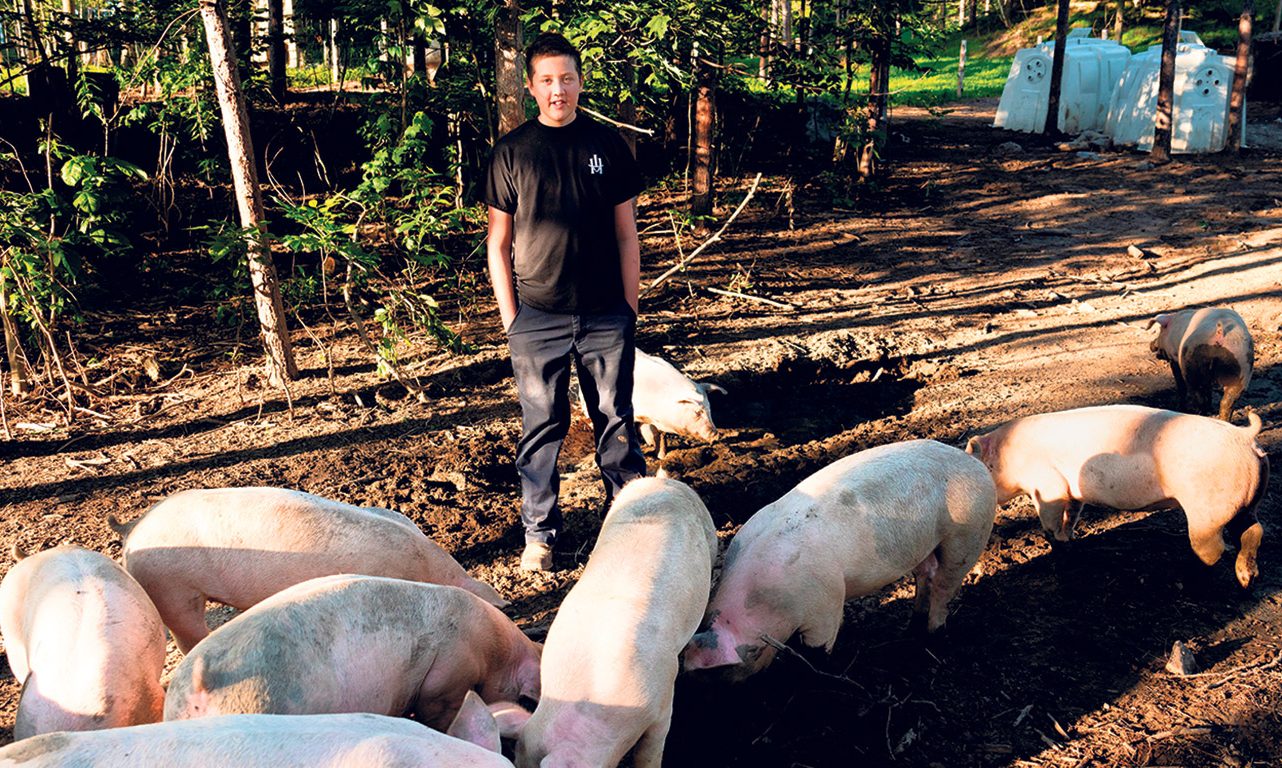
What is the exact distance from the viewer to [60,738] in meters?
2.42

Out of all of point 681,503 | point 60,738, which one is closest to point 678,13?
point 681,503

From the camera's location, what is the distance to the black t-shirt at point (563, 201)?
14.1 ft

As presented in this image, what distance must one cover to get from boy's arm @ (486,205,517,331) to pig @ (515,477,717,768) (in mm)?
1331

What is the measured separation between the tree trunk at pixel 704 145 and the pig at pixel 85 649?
792 centimetres

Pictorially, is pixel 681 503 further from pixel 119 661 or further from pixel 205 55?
pixel 205 55

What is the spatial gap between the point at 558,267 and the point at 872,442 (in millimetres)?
2472

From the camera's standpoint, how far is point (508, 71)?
6.48 m

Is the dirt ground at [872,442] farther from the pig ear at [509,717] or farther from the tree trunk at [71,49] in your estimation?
A: the tree trunk at [71,49]

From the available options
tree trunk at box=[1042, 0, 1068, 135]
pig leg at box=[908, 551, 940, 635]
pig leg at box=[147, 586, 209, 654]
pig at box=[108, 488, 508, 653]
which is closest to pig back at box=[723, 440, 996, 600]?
pig leg at box=[908, 551, 940, 635]

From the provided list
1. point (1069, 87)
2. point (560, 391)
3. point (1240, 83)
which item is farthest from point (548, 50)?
point (1069, 87)

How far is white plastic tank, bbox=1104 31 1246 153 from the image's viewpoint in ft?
48.7

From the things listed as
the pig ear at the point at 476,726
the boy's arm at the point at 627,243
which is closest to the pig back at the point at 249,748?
the pig ear at the point at 476,726

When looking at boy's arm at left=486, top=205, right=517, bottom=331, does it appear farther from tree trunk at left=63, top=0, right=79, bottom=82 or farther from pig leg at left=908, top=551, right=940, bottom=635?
tree trunk at left=63, top=0, right=79, bottom=82

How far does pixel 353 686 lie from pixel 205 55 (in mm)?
6698
